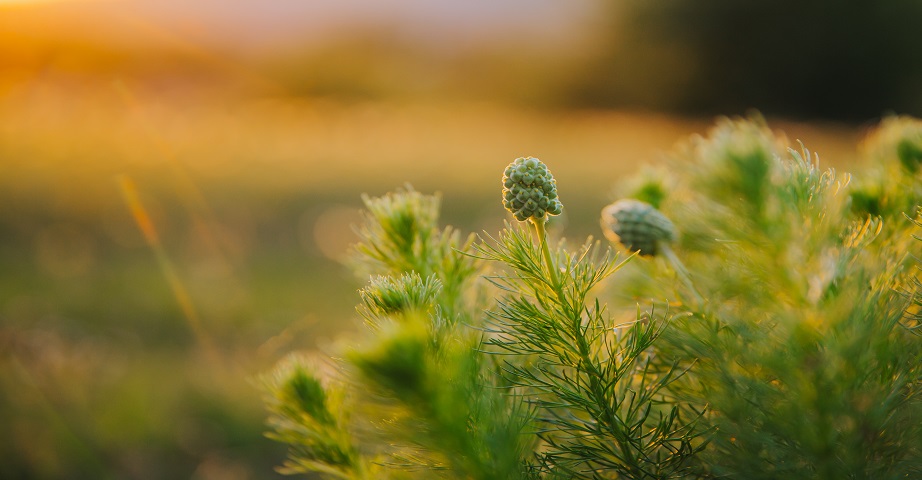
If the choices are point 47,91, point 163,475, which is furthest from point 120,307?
point 47,91

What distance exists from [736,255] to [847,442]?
0.32 feet

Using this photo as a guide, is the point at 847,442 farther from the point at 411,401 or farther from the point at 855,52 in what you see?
the point at 855,52

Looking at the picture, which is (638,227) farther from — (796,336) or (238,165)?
(238,165)

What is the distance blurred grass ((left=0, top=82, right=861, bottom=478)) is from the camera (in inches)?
49.1

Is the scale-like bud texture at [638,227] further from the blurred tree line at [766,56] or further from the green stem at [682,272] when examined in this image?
the blurred tree line at [766,56]

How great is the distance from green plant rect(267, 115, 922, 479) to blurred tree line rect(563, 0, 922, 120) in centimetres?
793

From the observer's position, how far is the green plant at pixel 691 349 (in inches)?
10.1

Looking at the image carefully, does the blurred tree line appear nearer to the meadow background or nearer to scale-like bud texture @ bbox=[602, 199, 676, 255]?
the meadow background

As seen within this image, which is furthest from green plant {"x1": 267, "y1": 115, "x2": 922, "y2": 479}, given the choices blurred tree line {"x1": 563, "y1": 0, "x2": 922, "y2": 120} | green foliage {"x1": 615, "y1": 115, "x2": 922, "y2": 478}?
blurred tree line {"x1": 563, "y1": 0, "x2": 922, "y2": 120}

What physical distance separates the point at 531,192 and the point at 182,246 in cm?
223

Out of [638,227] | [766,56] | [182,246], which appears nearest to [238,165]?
[182,246]

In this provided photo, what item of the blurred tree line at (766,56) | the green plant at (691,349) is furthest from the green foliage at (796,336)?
the blurred tree line at (766,56)

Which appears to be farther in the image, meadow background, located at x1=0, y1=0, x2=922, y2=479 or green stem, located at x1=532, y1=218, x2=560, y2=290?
meadow background, located at x1=0, y1=0, x2=922, y2=479

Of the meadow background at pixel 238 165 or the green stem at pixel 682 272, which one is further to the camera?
the meadow background at pixel 238 165
